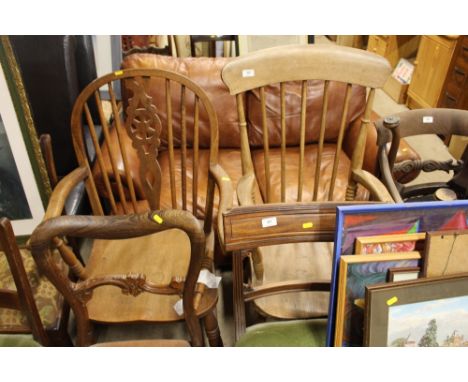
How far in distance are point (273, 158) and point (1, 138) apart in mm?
1120

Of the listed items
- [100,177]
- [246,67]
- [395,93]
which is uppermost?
[246,67]

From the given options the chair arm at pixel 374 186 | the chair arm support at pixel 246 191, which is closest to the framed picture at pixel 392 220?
the chair arm at pixel 374 186

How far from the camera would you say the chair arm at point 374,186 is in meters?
1.18

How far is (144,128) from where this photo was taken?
1.28 m

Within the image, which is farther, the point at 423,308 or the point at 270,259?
the point at 270,259

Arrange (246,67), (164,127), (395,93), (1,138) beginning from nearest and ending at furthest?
(246,67), (1,138), (164,127), (395,93)

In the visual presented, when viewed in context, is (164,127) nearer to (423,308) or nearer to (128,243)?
(128,243)

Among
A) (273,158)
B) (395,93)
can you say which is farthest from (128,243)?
(395,93)

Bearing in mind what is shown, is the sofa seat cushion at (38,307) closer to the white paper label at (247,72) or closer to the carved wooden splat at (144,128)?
the carved wooden splat at (144,128)

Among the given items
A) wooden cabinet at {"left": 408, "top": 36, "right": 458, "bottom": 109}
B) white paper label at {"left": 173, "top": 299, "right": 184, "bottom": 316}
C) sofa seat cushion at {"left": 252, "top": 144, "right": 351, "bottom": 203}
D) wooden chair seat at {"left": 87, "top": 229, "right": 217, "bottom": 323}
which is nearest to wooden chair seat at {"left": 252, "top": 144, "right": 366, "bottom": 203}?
sofa seat cushion at {"left": 252, "top": 144, "right": 351, "bottom": 203}

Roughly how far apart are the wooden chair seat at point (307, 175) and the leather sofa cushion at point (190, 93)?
242 millimetres

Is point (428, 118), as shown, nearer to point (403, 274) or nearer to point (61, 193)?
point (403, 274)

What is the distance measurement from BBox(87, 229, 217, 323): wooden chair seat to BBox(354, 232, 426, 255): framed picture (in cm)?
52

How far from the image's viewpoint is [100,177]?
158 centimetres
